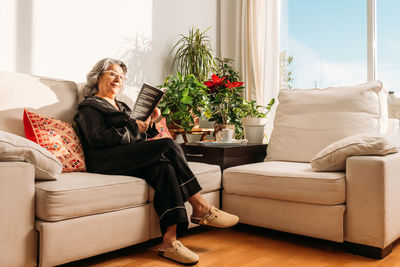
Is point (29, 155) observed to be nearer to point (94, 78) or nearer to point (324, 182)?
point (94, 78)

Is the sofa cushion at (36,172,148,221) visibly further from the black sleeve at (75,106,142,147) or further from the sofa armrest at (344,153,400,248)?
the sofa armrest at (344,153,400,248)

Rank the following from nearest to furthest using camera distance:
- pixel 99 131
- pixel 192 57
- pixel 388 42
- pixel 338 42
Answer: pixel 99 131, pixel 192 57, pixel 388 42, pixel 338 42

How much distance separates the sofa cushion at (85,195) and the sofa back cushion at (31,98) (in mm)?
419

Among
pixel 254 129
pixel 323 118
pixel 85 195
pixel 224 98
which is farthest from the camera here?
pixel 224 98

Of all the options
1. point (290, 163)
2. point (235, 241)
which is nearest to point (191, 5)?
point (290, 163)

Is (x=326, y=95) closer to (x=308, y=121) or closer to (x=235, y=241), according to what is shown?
(x=308, y=121)

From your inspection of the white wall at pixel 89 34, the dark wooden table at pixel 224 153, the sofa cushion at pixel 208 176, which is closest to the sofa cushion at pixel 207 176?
the sofa cushion at pixel 208 176

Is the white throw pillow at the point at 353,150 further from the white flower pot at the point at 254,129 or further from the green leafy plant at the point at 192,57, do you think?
the green leafy plant at the point at 192,57

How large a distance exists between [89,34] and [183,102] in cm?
90

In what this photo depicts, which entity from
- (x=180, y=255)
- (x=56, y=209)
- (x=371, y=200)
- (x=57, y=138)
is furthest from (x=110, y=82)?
(x=371, y=200)

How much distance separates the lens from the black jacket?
197 centimetres

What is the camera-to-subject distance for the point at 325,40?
408 cm

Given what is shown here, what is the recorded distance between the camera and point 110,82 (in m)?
2.28

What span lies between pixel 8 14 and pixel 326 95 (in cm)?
218
